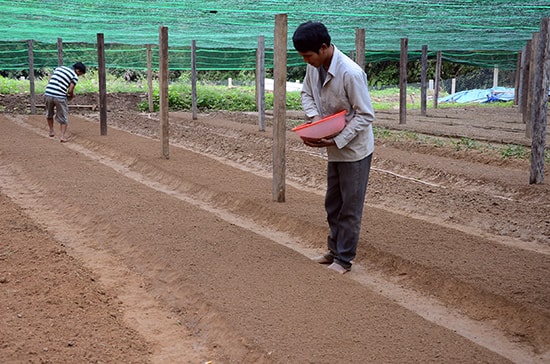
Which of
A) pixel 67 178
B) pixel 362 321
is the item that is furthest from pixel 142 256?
pixel 67 178

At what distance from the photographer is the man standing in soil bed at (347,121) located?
4.12 metres

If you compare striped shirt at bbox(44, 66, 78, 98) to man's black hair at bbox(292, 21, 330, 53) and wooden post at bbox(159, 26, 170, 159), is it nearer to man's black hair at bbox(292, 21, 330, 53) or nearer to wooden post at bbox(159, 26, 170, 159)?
wooden post at bbox(159, 26, 170, 159)

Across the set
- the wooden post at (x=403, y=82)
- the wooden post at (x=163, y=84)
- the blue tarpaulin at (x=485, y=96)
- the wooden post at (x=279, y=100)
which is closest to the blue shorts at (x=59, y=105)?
the wooden post at (x=163, y=84)

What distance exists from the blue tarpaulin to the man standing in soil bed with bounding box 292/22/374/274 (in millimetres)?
24321

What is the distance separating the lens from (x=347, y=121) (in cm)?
423

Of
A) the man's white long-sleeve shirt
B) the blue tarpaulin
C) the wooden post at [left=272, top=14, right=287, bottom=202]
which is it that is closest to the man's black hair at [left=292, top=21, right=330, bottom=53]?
the man's white long-sleeve shirt

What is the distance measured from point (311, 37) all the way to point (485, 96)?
2515 cm

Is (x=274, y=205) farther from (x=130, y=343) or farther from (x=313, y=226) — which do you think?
(x=130, y=343)

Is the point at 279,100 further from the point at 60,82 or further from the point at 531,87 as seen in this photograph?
the point at 531,87

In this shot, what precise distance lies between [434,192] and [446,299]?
3.28m

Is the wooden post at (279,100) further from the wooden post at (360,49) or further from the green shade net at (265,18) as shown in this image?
the wooden post at (360,49)

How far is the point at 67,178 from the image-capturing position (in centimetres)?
807

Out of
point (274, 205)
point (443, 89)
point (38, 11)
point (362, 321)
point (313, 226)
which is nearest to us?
point (362, 321)

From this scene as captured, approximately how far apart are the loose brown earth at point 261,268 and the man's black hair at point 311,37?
59.4 inches
